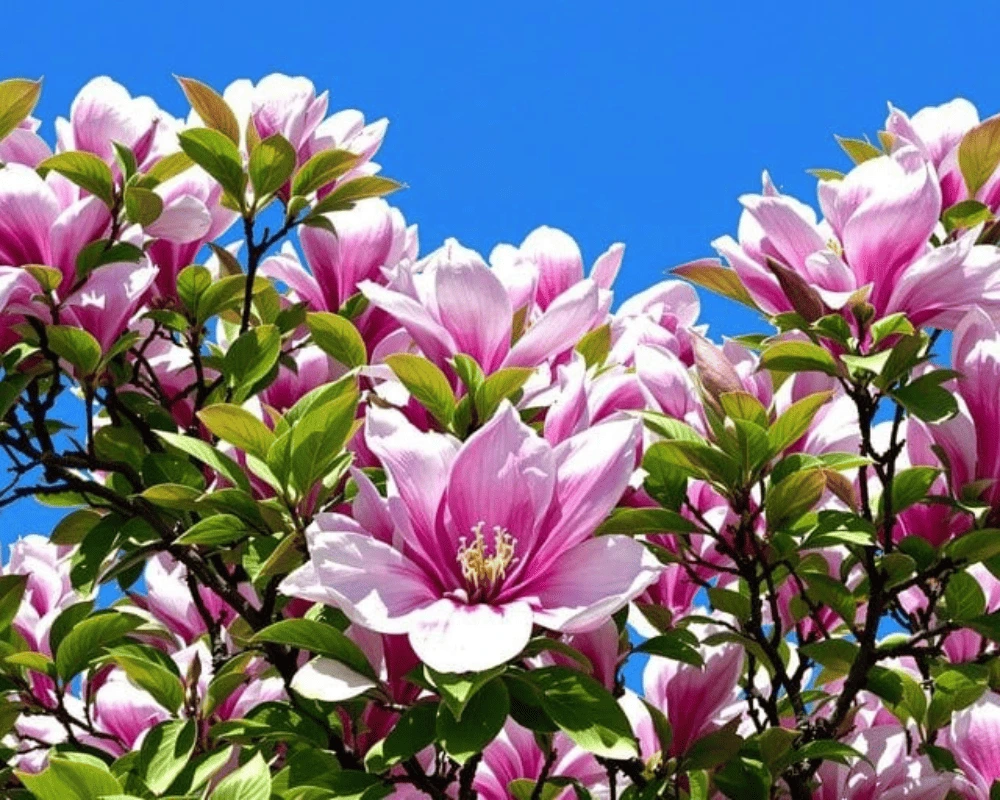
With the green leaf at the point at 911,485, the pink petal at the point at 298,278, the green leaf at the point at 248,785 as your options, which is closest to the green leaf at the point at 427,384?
the green leaf at the point at 248,785

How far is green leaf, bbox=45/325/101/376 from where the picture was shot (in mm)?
2341

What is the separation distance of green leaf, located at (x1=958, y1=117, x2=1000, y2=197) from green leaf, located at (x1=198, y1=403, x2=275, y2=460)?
1275mm

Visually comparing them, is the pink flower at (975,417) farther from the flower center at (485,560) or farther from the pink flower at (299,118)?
the pink flower at (299,118)

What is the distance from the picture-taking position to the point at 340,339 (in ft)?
7.62

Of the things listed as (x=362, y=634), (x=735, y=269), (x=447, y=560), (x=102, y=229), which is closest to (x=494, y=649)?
(x=447, y=560)

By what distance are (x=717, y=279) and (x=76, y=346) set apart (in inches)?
40.3

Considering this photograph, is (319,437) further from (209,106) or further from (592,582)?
(209,106)

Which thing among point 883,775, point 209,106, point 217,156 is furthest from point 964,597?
point 209,106

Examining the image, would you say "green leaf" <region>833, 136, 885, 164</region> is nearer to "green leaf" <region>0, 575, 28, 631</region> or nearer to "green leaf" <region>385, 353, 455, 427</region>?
"green leaf" <region>385, 353, 455, 427</region>

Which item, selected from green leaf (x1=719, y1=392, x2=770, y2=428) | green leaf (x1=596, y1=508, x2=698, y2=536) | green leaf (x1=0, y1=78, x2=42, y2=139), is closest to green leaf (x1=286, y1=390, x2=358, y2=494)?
green leaf (x1=596, y1=508, x2=698, y2=536)

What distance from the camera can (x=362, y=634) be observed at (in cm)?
192

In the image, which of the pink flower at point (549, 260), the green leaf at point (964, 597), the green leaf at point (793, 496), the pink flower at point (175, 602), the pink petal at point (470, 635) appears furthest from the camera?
the pink flower at point (175, 602)

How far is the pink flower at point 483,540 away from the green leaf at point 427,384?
6.3 inches

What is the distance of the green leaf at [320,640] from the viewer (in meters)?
1.81
